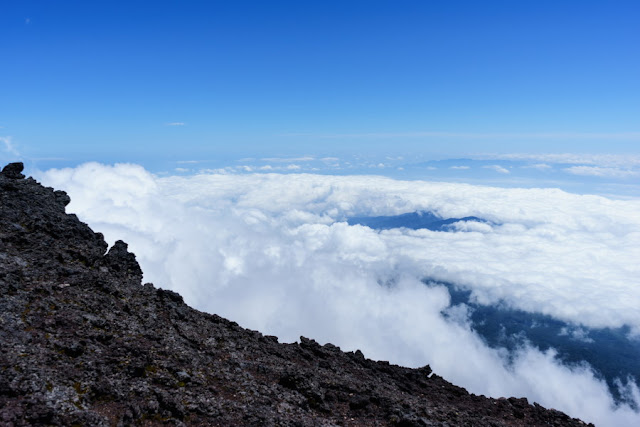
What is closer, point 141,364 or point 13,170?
point 141,364

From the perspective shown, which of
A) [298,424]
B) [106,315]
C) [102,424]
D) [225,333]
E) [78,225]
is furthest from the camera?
[78,225]

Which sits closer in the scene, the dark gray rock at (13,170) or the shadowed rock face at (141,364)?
the shadowed rock face at (141,364)

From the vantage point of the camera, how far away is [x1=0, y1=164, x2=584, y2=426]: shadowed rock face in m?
18.0

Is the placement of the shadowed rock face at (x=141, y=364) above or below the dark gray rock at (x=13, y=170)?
below

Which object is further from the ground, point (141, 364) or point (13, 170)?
point (13, 170)

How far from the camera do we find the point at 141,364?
69.4 feet

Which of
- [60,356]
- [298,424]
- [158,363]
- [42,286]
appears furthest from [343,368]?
[42,286]

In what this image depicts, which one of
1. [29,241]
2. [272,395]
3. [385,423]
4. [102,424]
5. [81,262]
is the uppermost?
[29,241]

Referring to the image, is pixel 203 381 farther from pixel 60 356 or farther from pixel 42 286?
pixel 42 286

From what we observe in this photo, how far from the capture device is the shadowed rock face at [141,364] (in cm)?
1800

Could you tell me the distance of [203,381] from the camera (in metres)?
22.3

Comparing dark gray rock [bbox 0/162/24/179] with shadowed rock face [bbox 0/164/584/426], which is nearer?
shadowed rock face [bbox 0/164/584/426]

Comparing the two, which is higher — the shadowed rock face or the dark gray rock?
the dark gray rock

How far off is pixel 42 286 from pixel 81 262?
7.71 metres
